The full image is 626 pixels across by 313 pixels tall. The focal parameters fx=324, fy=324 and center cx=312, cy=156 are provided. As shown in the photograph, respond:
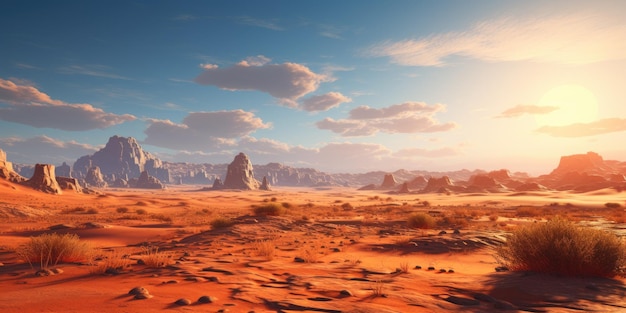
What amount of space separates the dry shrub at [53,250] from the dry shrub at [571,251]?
12.5m

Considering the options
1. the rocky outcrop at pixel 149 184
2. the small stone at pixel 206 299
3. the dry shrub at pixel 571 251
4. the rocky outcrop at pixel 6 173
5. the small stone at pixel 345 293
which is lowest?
the rocky outcrop at pixel 149 184

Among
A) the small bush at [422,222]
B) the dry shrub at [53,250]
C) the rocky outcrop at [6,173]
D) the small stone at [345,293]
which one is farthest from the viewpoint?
the rocky outcrop at [6,173]

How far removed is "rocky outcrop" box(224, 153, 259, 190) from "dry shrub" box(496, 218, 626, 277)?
582 ft

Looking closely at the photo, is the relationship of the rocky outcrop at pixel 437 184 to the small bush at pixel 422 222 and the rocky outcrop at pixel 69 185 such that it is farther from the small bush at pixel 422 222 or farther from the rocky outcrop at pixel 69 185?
the rocky outcrop at pixel 69 185

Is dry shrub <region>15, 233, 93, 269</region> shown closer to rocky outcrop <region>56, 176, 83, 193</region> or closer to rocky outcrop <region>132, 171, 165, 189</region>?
rocky outcrop <region>56, 176, 83, 193</region>

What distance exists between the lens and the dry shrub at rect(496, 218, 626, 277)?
7570mm

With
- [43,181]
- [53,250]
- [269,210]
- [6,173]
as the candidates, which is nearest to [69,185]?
[43,181]

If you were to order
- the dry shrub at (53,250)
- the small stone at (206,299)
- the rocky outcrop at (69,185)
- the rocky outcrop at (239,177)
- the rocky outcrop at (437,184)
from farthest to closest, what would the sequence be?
the rocky outcrop at (239,177)
the rocky outcrop at (437,184)
the rocky outcrop at (69,185)
the dry shrub at (53,250)
the small stone at (206,299)

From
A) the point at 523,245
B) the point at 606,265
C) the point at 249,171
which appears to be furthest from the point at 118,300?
the point at 249,171

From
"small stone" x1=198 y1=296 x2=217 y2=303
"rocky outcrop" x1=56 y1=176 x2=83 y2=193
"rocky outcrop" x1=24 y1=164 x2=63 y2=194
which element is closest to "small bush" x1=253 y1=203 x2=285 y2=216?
"small stone" x1=198 y1=296 x2=217 y2=303

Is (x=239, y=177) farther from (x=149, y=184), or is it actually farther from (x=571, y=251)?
(x=571, y=251)

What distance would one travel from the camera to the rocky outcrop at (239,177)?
182250 millimetres

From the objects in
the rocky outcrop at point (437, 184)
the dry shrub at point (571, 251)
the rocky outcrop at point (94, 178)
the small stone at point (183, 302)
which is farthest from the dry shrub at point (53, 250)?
the rocky outcrop at point (94, 178)

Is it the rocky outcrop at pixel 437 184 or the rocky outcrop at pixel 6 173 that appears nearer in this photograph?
the rocky outcrop at pixel 6 173
